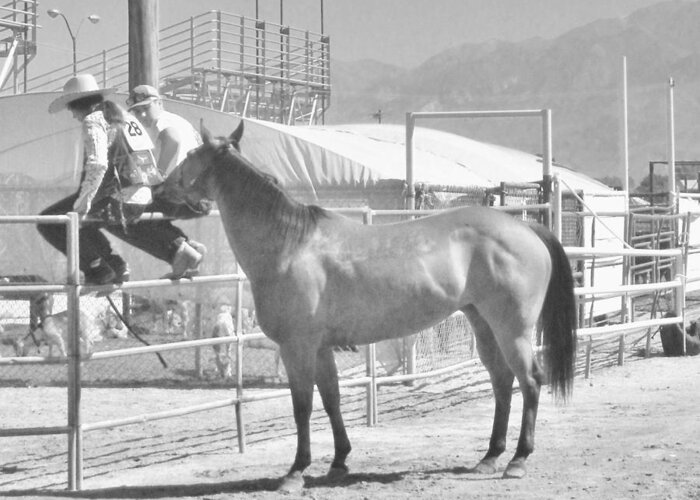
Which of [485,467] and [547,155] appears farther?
[547,155]

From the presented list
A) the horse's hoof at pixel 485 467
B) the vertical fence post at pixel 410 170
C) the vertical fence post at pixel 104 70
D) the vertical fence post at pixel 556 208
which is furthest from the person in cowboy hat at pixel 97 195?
the vertical fence post at pixel 104 70

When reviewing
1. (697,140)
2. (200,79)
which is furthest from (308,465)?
(697,140)

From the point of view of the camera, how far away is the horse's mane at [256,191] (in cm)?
647

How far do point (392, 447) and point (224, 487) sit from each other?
1604 millimetres

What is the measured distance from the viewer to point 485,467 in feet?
22.5

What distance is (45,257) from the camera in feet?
39.8

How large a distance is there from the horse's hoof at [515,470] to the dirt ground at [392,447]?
0.05 meters

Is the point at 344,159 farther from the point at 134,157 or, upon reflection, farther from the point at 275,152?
the point at 134,157

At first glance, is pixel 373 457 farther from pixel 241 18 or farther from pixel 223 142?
pixel 241 18

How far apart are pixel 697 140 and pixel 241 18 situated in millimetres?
150387

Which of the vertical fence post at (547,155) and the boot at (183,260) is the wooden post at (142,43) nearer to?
the boot at (183,260)

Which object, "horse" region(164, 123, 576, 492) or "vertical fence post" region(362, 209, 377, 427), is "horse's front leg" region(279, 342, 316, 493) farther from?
"vertical fence post" region(362, 209, 377, 427)

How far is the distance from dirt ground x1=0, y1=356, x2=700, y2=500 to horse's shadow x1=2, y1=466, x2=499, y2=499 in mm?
11

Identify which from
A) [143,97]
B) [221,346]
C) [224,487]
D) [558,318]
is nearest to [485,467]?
[558,318]
